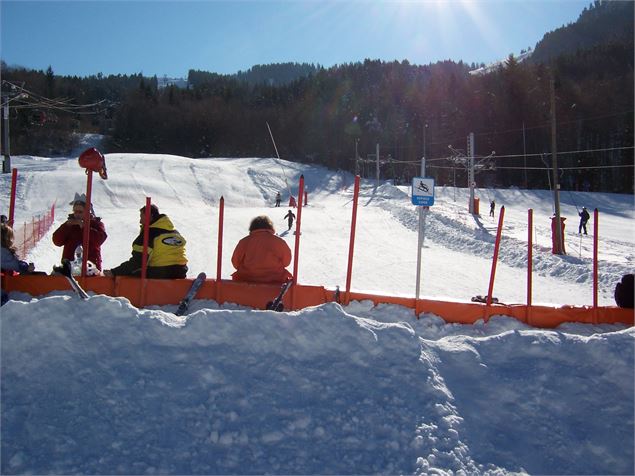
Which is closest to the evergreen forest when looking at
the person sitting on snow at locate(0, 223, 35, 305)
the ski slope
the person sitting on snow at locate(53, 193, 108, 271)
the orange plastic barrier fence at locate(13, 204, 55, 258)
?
the ski slope

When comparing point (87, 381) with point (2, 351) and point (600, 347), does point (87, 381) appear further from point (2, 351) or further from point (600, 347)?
point (600, 347)

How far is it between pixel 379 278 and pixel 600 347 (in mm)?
9097

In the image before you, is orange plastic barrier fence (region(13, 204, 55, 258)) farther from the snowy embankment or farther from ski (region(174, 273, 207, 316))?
the snowy embankment

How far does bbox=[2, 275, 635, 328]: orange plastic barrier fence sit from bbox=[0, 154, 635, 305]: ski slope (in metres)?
1.18

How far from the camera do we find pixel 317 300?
17.6 ft

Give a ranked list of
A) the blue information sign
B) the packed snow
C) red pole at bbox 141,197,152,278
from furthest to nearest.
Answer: the blue information sign
red pole at bbox 141,197,152,278
the packed snow

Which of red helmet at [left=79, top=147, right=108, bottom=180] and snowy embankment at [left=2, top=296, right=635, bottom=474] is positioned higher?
red helmet at [left=79, top=147, right=108, bottom=180]

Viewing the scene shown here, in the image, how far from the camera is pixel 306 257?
15547 millimetres

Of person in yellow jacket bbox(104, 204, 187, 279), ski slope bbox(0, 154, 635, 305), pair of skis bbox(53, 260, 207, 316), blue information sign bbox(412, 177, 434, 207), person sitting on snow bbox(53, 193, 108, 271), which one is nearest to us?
pair of skis bbox(53, 260, 207, 316)

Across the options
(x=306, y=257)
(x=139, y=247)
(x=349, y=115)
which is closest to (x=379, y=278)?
(x=306, y=257)

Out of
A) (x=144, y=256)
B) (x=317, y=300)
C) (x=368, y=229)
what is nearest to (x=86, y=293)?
(x=144, y=256)

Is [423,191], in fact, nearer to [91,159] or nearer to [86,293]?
[91,159]

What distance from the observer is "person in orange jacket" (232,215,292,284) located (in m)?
5.18

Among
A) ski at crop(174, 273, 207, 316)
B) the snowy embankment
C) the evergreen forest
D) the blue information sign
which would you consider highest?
the evergreen forest
